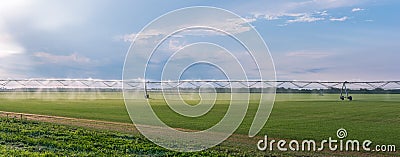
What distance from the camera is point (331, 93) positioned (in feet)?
360

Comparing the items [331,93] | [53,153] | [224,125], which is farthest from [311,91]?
[53,153]

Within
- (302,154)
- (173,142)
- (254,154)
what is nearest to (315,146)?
(302,154)

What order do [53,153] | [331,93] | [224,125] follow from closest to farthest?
1. [53,153]
2. [224,125]
3. [331,93]

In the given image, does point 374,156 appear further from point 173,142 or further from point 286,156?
point 173,142

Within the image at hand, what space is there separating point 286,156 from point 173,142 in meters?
5.61

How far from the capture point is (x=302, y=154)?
17281mm

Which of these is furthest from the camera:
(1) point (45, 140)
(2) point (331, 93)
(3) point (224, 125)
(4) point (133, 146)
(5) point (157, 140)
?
(2) point (331, 93)

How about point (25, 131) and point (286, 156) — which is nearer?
point (286, 156)

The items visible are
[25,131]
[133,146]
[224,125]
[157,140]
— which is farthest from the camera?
[224,125]

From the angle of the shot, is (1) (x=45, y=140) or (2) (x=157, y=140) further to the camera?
(2) (x=157, y=140)

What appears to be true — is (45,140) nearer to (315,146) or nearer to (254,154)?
(254,154)

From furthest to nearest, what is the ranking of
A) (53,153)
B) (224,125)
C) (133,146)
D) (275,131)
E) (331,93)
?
(331,93), (224,125), (275,131), (133,146), (53,153)

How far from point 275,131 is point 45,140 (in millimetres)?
13481

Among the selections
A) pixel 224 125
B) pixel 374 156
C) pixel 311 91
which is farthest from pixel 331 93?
pixel 374 156
